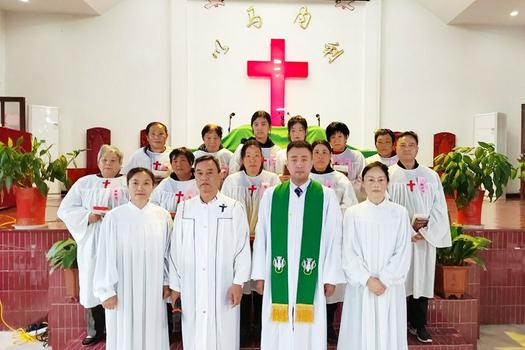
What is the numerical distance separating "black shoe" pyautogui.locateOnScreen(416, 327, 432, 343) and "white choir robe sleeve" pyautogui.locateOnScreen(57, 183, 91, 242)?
2.88 m

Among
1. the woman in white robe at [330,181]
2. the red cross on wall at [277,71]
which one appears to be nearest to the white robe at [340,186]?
the woman in white robe at [330,181]

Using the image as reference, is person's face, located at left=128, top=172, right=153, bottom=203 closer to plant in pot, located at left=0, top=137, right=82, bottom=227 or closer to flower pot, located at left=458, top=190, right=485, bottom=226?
plant in pot, located at left=0, top=137, right=82, bottom=227

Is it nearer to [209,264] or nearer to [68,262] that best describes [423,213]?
[209,264]

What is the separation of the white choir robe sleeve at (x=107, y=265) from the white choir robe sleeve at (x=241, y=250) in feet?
2.77

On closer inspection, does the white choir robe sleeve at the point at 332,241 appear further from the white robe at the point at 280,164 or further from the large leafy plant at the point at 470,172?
the large leafy plant at the point at 470,172

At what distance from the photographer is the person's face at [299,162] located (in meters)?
3.08

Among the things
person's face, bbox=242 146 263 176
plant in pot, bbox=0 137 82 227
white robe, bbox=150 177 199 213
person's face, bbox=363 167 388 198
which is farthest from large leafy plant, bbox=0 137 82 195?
person's face, bbox=363 167 388 198

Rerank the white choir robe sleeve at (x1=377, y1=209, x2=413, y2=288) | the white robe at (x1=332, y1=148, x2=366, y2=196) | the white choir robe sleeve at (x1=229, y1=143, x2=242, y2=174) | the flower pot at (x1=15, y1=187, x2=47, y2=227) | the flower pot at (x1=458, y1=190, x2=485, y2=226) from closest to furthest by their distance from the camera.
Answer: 1. the white choir robe sleeve at (x1=377, y1=209, x2=413, y2=288)
2. the white choir robe sleeve at (x1=229, y1=143, x2=242, y2=174)
3. the white robe at (x1=332, y1=148, x2=366, y2=196)
4. the flower pot at (x1=15, y1=187, x2=47, y2=227)
5. the flower pot at (x1=458, y1=190, x2=485, y2=226)

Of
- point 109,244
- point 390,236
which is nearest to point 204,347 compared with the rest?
point 109,244

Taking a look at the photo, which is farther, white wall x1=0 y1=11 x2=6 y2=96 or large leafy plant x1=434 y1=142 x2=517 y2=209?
white wall x1=0 y1=11 x2=6 y2=96

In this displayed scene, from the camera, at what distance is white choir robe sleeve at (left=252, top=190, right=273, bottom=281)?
10.3 ft

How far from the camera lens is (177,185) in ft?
13.1

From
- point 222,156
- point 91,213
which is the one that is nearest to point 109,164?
point 91,213

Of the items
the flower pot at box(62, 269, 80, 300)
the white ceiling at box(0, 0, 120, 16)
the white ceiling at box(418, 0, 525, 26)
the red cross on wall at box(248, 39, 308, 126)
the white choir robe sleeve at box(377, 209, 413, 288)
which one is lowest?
the flower pot at box(62, 269, 80, 300)
